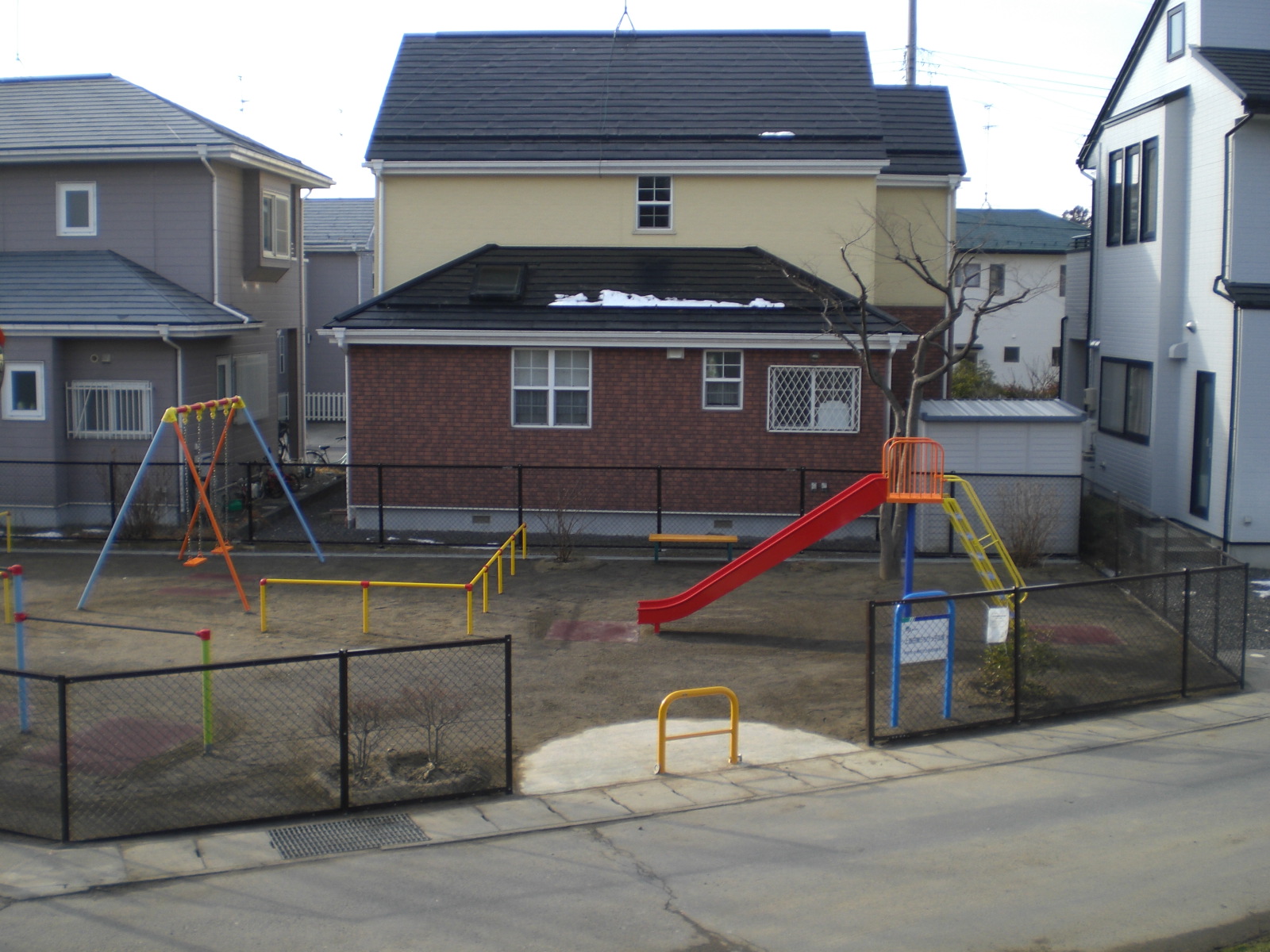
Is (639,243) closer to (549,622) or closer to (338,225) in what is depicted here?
(549,622)

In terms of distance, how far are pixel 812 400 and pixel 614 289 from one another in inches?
161

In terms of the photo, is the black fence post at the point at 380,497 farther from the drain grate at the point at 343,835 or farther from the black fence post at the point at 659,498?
the drain grate at the point at 343,835

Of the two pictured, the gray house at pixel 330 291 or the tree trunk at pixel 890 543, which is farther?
the gray house at pixel 330 291

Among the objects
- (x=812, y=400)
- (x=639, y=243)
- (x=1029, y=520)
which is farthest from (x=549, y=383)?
(x=1029, y=520)

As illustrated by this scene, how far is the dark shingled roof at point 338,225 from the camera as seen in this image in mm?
38031

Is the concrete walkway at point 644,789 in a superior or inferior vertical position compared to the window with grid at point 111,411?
inferior

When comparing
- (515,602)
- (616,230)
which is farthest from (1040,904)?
(616,230)

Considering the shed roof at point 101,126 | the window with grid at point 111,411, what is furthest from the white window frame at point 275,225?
the window with grid at point 111,411

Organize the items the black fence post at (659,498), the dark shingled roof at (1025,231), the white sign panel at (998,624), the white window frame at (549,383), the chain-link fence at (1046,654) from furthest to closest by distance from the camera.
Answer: the dark shingled roof at (1025,231), the white window frame at (549,383), the black fence post at (659,498), the white sign panel at (998,624), the chain-link fence at (1046,654)

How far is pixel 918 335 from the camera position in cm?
2117

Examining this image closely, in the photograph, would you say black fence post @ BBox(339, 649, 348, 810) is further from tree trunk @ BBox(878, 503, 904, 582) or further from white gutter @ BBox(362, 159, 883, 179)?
white gutter @ BBox(362, 159, 883, 179)

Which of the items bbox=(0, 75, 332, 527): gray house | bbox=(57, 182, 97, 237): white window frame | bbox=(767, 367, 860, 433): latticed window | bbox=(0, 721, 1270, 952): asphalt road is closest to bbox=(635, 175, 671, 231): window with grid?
bbox=(767, 367, 860, 433): latticed window

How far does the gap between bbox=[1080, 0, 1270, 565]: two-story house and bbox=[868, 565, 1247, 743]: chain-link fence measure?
440cm

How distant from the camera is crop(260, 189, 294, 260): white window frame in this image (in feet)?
78.3
